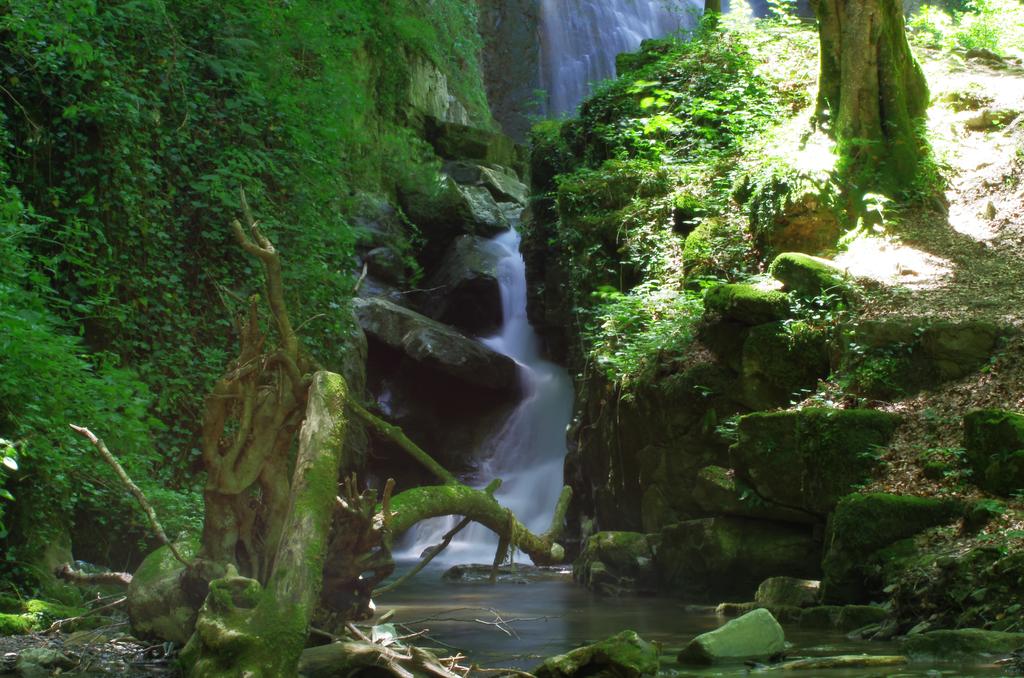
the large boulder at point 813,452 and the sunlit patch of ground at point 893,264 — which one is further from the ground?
the sunlit patch of ground at point 893,264

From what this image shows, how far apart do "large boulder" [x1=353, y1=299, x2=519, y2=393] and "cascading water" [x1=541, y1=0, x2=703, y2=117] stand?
57.5 feet

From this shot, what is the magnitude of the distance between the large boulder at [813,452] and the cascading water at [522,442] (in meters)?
Answer: 6.93

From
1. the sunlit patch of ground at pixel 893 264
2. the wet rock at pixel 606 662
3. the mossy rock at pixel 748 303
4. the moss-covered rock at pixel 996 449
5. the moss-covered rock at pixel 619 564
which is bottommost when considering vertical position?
the wet rock at pixel 606 662

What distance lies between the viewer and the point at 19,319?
21.4 ft

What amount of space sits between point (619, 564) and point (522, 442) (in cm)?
772

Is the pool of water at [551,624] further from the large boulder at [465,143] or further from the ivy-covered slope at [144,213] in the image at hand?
the large boulder at [465,143]

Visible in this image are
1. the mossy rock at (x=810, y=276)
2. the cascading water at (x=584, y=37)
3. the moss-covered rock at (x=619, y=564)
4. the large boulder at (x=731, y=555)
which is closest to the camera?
the large boulder at (x=731, y=555)

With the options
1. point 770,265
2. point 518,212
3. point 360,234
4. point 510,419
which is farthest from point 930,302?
point 518,212

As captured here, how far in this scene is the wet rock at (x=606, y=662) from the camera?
537 centimetres

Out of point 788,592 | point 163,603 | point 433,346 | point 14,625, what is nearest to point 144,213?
point 14,625

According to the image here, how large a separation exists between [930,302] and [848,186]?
8.66 ft

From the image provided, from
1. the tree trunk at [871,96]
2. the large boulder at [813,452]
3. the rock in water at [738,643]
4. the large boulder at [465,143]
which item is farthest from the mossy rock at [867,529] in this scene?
the large boulder at [465,143]

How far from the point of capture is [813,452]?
28.0ft

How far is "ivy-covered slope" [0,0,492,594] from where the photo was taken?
23.9ft
